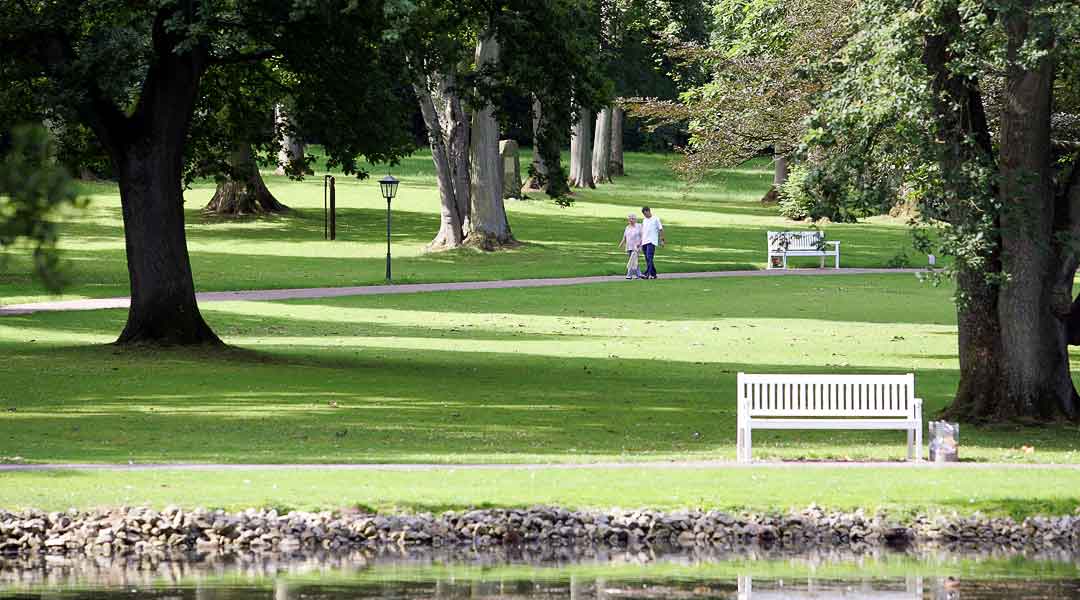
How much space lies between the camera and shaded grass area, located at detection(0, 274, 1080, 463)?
63.0 feet

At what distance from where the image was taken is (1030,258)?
21.0 m

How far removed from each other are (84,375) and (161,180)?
4.09 meters

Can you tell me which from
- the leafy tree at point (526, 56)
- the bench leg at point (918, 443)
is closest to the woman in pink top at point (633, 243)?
the leafy tree at point (526, 56)

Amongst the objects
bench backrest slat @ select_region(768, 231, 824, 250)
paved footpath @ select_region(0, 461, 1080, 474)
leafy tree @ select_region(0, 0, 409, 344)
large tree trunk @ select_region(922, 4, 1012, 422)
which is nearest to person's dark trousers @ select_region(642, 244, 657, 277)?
bench backrest slat @ select_region(768, 231, 824, 250)

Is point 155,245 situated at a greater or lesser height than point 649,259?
greater

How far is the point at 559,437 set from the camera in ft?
66.0

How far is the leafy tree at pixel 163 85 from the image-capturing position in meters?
26.8

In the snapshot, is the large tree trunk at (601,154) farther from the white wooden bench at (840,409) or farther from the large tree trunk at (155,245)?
the white wooden bench at (840,409)

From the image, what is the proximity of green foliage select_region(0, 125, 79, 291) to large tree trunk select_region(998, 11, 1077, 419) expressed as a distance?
47.2ft

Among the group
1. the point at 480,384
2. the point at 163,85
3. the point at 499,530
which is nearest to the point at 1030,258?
the point at 480,384

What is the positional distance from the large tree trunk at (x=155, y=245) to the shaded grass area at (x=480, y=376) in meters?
0.77

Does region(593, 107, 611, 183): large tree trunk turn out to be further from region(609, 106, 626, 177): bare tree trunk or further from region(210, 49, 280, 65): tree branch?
region(210, 49, 280, 65): tree branch

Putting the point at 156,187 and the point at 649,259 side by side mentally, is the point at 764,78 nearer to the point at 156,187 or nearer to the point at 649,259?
the point at 156,187

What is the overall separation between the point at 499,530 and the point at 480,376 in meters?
11.8
